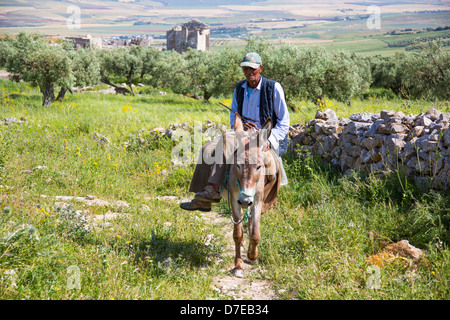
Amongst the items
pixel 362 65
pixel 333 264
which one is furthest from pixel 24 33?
pixel 362 65

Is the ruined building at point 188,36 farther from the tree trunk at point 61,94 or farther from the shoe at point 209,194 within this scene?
the shoe at point 209,194

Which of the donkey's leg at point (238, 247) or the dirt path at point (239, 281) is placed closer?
the dirt path at point (239, 281)

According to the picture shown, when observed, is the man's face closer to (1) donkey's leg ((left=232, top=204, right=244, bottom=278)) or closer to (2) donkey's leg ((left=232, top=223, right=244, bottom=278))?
(1) donkey's leg ((left=232, top=204, right=244, bottom=278))

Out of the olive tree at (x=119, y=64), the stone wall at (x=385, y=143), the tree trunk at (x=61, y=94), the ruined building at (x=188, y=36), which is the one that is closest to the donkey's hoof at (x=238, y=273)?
the stone wall at (x=385, y=143)

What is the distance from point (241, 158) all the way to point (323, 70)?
1820 cm

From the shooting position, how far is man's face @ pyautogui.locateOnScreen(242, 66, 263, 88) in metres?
5.04

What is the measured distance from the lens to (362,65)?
37.2 metres

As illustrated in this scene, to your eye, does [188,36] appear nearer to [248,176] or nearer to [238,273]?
[238,273]

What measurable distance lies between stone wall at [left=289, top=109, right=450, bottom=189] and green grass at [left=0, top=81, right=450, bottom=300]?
13.9 inches

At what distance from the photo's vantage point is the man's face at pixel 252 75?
16.5 feet

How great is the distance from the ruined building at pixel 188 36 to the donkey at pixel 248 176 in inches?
2902

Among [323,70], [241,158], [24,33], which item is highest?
[24,33]

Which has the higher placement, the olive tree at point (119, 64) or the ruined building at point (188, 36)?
the ruined building at point (188, 36)
